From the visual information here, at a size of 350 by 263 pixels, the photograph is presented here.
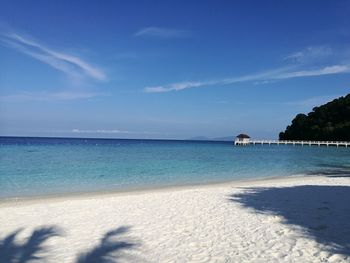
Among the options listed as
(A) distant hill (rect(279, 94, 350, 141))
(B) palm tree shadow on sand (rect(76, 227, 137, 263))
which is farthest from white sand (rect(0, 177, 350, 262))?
(A) distant hill (rect(279, 94, 350, 141))

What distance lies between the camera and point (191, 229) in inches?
308

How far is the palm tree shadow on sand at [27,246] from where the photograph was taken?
6.15m

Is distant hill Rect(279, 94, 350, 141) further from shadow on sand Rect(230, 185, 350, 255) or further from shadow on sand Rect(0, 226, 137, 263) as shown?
shadow on sand Rect(0, 226, 137, 263)

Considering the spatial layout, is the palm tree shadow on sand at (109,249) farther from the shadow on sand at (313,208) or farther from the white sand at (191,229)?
the shadow on sand at (313,208)

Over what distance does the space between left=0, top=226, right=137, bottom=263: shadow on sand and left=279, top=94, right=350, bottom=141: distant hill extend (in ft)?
309

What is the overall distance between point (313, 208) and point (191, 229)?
3.60 m

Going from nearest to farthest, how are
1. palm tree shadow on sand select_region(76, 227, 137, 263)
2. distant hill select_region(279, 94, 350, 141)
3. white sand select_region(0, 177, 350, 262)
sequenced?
palm tree shadow on sand select_region(76, 227, 137, 263), white sand select_region(0, 177, 350, 262), distant hill select_region(279, 94, 350, 141)

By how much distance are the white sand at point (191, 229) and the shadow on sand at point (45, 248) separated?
0.02m

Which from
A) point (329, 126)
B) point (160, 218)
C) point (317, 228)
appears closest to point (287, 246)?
point (317, 228)

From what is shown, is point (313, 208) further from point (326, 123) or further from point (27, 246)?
point (326, 123)

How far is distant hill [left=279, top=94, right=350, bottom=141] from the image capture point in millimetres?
93688

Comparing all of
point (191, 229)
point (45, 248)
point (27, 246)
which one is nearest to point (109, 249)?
point (45, 248)

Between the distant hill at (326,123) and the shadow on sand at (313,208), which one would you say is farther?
the distant hill at (326,123)

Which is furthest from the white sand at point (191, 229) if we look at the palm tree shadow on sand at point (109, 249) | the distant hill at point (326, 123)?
the distant hill at point (326, 123)
